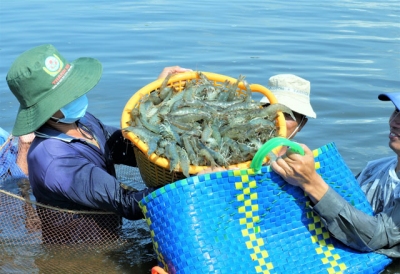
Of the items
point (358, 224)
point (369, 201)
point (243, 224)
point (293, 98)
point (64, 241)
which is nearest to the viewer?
point (243, 224)

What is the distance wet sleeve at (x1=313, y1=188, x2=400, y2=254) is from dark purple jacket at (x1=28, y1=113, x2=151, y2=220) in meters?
1.24

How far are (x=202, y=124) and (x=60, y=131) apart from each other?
3.44 ft

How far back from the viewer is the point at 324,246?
3.97m

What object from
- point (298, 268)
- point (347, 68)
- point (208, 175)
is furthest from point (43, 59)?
point (347, 68)

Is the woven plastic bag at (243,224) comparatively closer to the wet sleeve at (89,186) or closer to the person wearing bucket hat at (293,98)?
the wet sleeve at (89,186)

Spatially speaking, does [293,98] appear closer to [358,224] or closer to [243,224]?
[358,224]

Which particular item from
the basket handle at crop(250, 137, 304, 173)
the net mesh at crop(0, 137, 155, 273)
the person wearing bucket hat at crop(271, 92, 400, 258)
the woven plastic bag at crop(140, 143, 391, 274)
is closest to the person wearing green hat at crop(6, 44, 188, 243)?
the net mesh at crop(0, 137, 155, 273)

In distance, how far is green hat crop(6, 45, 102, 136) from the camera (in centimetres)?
399

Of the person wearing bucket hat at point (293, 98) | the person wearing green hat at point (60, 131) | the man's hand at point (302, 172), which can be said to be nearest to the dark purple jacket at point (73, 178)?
the person wearing green hat at point (60, 131)

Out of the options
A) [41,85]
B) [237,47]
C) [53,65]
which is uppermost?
[53,65]

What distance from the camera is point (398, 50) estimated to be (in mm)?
12281

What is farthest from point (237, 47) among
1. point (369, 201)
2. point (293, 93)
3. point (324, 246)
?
point (324, 246)

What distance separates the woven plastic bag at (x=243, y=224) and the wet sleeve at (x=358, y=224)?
0.11 meters

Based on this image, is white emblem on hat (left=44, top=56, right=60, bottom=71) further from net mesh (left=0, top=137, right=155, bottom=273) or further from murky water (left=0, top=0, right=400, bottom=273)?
murky water (left=0, top=0, right=400, bottom=273)
